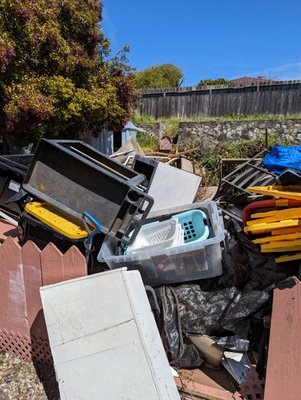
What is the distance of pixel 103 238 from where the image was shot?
8.50 ft

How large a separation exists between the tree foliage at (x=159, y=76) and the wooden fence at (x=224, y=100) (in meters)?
8.57

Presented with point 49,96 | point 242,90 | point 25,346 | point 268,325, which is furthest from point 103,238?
point 242,90

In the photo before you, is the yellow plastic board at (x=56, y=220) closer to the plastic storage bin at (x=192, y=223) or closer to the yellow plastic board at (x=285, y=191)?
the plastic storage bin at (x=192, y=223)

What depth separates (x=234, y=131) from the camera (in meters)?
11.5

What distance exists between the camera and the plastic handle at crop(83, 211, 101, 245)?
94.8 inches

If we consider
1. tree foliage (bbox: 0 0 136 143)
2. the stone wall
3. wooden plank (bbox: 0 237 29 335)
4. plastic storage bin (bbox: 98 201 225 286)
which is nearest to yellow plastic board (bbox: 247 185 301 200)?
plastic storage bin (bbox: 98 201 225 286)

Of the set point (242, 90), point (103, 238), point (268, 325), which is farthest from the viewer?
point (242, 90)

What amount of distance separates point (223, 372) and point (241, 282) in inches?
26.4

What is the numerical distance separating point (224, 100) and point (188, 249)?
13.1 meters

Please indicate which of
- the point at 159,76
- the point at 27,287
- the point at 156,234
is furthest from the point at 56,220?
the point at 159,76

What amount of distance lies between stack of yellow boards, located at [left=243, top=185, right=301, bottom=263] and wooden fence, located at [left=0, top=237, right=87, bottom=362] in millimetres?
1243

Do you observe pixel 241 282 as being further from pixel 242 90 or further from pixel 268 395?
pixel 242 90

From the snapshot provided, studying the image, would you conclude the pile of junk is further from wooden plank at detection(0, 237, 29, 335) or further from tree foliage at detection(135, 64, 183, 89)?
tree foliage at detection(135, 64, 183, 89)

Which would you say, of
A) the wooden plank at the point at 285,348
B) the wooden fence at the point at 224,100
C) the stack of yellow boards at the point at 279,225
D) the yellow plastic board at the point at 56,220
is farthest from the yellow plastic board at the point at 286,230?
the wooden fence at the point at 224,100
